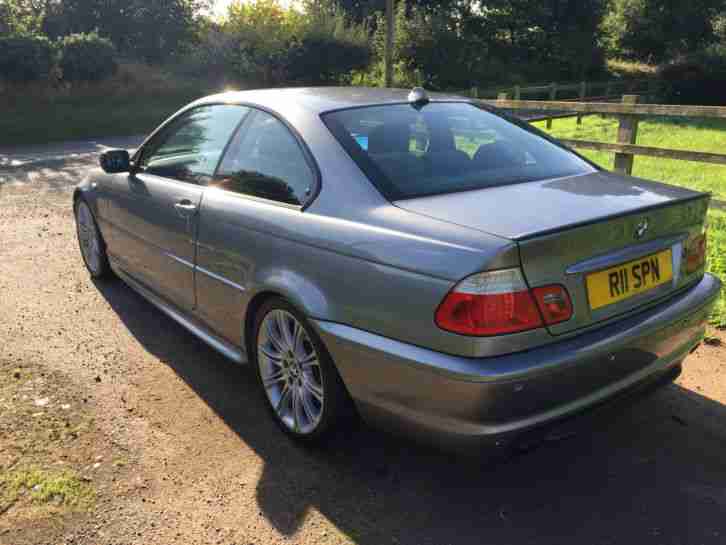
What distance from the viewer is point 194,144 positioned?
3.81 metres

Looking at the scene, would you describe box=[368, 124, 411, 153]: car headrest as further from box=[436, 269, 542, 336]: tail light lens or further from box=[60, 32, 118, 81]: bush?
box=[60, 32, 118, 81]: bush

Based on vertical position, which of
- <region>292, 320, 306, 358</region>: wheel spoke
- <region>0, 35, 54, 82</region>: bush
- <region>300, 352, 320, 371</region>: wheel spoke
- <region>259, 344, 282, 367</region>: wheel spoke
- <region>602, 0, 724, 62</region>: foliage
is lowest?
<region>259, 344, 282, 367</region>: wheel spoke

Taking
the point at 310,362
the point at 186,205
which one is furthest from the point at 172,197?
the point at 310,362

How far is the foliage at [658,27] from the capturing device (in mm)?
39438

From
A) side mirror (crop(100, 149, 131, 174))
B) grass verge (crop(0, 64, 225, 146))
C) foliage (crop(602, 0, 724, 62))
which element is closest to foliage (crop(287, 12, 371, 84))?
grass verge (crop(0, 64, 225, 146))

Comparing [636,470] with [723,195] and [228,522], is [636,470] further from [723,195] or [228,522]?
[723,195]

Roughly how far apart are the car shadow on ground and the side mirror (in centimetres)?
188

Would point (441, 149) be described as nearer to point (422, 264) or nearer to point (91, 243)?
point (422, 264)

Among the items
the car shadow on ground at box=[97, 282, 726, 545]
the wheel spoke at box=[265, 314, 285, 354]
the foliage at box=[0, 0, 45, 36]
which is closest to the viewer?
the car shadow on ground at box=[97, 282, 726, 545]

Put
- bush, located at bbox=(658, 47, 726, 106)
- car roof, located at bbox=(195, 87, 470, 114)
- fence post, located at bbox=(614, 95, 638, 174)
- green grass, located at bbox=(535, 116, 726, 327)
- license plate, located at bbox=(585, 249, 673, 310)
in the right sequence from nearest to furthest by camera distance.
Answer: license plate, located at bbox=(585, 249, 673, 310), car roof, located at bbox=(195, 87, 470, 114), green grass, located at bbox=(535, 116, 726, 327), fence post, located at bbox=(614, 95, 638, 174), bush, located at bbox=(658, 47, 726, 106)

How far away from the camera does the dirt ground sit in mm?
2459

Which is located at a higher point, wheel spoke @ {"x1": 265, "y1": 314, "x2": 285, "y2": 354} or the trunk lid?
the trunk lid

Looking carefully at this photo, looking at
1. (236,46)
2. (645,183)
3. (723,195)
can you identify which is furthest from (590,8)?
(645,183)

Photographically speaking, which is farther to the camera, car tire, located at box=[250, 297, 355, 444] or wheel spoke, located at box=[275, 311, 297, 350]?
wheel spoke, located at box=[275, 311, 297, 350]
